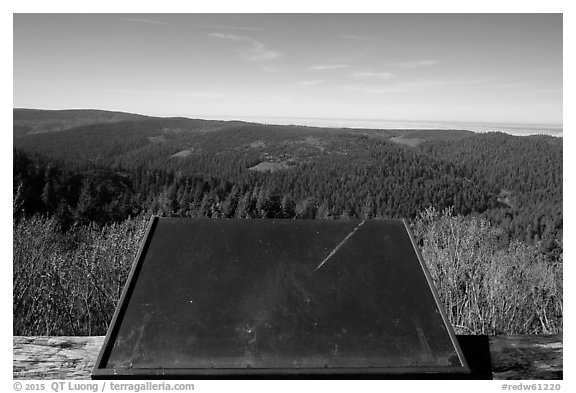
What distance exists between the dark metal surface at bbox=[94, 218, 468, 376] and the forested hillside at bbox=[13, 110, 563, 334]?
16842 millimetres

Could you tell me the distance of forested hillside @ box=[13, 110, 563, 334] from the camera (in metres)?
22.6

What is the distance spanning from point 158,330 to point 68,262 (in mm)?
4912

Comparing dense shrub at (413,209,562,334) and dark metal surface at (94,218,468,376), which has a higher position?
dark metal surface at (94,218,468,376)

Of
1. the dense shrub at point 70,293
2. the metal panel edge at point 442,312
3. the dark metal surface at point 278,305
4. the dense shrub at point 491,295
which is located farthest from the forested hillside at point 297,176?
the dark metal surface at point 278,305

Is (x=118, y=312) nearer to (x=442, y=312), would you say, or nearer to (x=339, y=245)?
(x=339, y=245)

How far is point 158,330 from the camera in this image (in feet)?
6.60

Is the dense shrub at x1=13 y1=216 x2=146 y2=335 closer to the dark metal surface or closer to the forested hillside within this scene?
the dark metal surface

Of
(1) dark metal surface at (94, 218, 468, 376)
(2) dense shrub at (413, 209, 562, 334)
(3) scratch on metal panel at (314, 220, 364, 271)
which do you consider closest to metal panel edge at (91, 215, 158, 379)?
(1) dark metal surface at (94, 218, 468, 376)

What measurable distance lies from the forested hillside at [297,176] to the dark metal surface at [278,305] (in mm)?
16842

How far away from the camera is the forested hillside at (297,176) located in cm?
2262

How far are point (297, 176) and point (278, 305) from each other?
24732 millimetres
